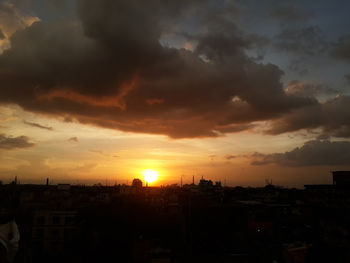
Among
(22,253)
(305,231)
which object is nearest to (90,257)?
(22,253)

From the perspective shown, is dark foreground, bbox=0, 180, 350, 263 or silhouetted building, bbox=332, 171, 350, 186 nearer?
dark foreground, bbox=0, 180, 350, 263

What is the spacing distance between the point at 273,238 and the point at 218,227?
30.6 ft

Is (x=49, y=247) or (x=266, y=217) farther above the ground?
(x=266, y=217)

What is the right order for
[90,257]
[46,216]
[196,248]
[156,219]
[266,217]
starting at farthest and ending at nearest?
[156,219] < [266,217] < [46,216] < [196,248] < [90,257]

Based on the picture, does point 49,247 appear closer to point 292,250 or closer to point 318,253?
point 292,250

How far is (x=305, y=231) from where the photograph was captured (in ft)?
123

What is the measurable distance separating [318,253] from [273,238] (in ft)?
36.8

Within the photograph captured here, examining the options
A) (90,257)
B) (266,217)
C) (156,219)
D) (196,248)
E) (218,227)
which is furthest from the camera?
(156,219)

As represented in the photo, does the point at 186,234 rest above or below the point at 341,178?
below

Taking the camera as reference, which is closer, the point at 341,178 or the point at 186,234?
the point at 186,234

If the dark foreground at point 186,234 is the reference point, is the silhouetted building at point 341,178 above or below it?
above

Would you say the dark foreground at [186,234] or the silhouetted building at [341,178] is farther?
the silhouetted building at [341,178]

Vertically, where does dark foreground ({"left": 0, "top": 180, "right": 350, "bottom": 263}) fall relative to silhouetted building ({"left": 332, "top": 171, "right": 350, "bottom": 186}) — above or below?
below

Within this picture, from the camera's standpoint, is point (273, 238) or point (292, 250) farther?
point (273, 238)
